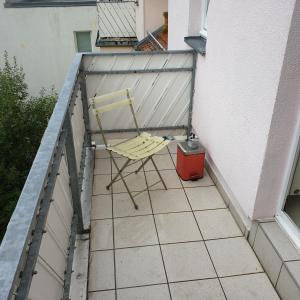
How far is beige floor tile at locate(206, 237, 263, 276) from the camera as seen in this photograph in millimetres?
2607

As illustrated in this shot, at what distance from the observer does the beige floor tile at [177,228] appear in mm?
2920

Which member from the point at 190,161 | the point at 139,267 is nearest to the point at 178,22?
the point at 190,161

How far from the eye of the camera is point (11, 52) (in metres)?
12.7

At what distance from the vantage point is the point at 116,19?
9.77 meters

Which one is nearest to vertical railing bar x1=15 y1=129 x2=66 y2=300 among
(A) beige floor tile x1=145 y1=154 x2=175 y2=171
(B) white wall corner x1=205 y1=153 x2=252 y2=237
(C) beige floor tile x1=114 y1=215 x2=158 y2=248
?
(C) beige floor tile x1=114 y1=215 x2=158 y2=248

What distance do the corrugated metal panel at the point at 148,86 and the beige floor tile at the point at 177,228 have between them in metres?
1.55

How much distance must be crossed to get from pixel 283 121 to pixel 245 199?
83 cm

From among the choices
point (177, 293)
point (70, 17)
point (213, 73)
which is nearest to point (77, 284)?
point (177, 293)

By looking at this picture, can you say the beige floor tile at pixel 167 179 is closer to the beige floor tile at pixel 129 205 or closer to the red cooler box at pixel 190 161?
the red cooler box at pixel 190 161

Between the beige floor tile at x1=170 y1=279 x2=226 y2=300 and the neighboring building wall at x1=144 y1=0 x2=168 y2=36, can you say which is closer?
Result: the beige floor tile at x1=170 y1=279 x2=226 y2=300

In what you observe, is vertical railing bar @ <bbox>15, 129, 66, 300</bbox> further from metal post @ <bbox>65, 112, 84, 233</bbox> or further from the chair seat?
the chair seat

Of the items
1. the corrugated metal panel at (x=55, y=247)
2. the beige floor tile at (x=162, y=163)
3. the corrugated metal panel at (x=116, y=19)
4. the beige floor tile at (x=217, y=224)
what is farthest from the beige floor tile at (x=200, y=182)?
the corrugated metal panel at (x=116, y=19)

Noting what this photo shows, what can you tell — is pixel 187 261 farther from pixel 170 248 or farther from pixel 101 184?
pixel 101 184

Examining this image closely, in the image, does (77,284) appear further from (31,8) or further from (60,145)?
(31,8)
